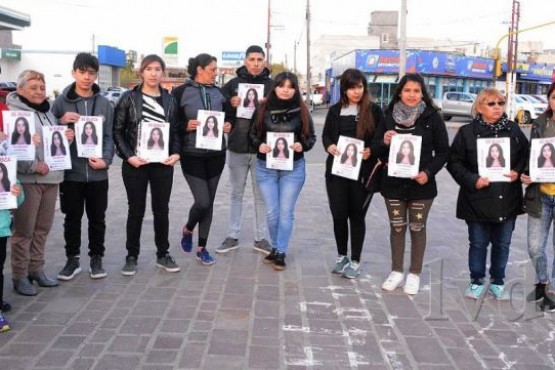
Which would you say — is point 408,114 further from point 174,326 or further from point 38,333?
point 38,333

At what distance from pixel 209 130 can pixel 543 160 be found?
9.57ft

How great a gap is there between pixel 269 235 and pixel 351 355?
8.61 feet

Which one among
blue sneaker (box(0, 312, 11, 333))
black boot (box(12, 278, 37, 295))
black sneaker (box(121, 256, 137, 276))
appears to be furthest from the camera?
black sneaker (box(121, 256, 137, 276))

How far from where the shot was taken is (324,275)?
5.61m

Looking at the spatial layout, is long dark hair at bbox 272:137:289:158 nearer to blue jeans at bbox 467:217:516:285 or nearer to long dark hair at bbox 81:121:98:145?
long dark hair at bbox 81:121:98:145

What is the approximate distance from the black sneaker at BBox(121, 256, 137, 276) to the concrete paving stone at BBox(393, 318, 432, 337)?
2.47 metres

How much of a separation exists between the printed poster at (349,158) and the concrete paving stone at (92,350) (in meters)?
2.51


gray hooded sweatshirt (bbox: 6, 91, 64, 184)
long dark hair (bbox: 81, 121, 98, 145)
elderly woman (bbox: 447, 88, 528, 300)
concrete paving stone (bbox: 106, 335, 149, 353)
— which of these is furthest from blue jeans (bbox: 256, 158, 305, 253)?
concrete paving stone (bbox: 106, 335, 149, 353)

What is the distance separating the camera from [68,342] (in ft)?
13.0

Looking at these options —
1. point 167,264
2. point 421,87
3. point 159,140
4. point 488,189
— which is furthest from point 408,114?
point 167,264

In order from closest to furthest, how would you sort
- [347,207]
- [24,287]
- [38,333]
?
[38,333] < [24,287] < [347,207]

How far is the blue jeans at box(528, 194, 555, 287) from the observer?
4.66 metres

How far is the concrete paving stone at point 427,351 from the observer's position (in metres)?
3.79

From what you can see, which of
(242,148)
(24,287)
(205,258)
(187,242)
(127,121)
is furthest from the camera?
(187,242)
